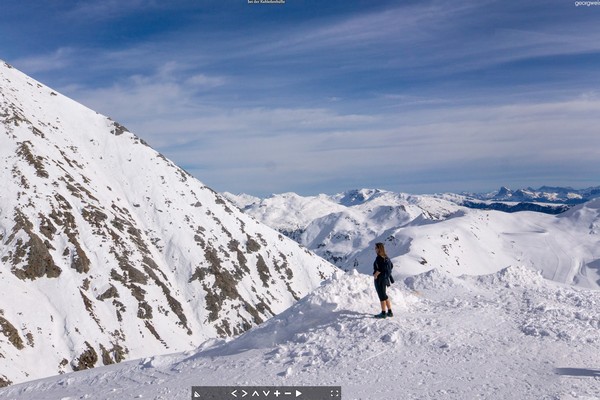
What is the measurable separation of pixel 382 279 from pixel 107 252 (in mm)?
91913

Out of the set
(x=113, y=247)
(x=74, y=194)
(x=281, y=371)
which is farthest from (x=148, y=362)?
(x=74, y=194)

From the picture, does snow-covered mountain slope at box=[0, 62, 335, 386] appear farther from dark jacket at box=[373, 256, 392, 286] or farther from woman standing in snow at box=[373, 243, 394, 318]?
dark jacket at box=[373, 256, 392, 286]

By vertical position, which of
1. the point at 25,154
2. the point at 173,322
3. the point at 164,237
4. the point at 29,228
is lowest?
the point at 173,322

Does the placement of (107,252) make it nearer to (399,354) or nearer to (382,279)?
(382,279)

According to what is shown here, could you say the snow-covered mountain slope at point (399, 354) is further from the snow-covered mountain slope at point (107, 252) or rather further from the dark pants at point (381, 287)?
the snow-covered mountain slope at point (107, 252)

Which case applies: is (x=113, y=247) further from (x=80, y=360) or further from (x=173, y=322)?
(x=80, y=360)

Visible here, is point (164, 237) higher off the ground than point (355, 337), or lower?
lower

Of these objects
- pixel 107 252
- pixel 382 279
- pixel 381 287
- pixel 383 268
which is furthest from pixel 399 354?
pixel 107 252

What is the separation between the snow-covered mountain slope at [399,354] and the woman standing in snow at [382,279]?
387 millimetres

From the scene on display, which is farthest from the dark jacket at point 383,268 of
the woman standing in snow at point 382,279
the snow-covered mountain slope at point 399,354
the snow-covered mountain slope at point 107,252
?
the snow-covered mountain slope at point 107,252

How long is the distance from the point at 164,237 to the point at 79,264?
35.5m

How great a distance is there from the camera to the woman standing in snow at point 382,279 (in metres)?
14.8

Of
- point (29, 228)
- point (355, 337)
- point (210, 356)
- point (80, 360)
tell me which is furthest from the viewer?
point (29, 228)

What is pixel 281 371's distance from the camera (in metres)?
12.6
